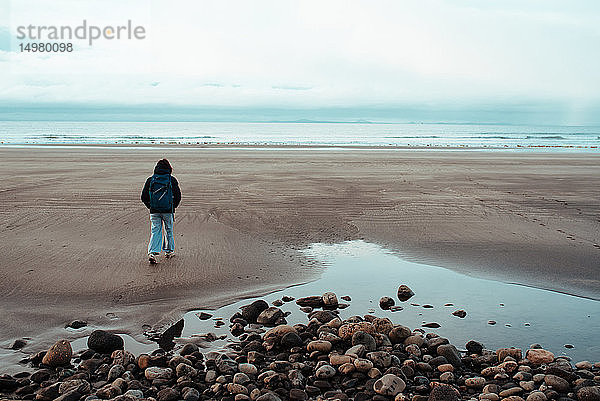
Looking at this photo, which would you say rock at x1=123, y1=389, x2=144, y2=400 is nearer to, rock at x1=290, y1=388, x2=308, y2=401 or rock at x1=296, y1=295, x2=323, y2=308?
rock at x1=290, y1=388, x2=308, y2=401

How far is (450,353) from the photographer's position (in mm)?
5660

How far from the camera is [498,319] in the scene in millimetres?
7082

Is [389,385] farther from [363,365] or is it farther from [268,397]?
[268,397]

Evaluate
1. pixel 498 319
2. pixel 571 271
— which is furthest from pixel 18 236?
pixel 571 271

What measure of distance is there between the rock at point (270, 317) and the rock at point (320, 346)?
1.01 metres

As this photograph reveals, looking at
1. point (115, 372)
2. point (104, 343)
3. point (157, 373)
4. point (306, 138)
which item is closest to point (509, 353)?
point (157, 373)

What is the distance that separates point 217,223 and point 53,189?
8.38 meters

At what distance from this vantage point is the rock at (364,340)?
230 inches

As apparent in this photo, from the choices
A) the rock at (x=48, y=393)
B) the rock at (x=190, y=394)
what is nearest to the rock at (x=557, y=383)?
the rock at (x=190, y=394)

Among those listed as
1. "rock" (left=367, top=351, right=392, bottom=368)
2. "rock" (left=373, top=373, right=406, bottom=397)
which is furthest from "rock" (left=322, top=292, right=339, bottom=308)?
"rock" (left=373, top=373, right=406, bottom=397)

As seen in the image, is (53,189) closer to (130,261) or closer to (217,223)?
(217,223)

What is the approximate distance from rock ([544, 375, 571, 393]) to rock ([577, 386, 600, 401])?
134 millimetres

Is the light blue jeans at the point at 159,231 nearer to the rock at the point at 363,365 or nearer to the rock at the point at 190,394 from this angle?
the rock at the point at 190,394

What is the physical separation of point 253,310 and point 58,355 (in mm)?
2355
